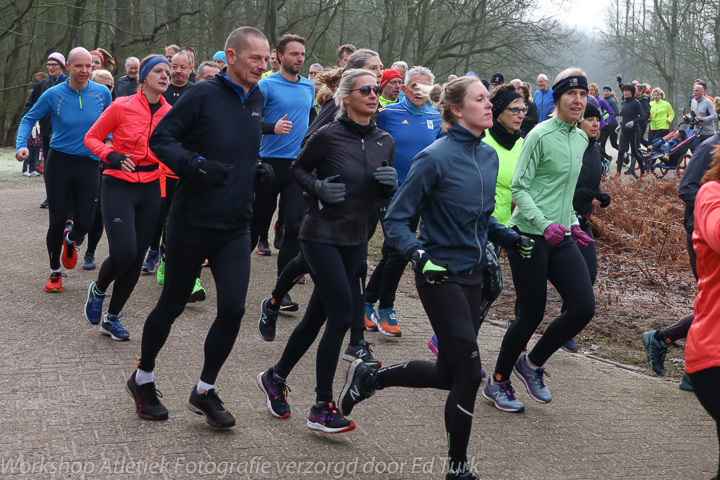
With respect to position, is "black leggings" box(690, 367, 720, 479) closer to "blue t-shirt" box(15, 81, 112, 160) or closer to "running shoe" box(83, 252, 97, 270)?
"blue t-shirt" box(15, 81, 112, 160)

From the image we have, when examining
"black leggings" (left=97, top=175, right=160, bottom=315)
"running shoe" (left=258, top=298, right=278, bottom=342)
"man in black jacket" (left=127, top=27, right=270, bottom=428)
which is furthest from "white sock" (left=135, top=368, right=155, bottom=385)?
"running shoe" (left=258, top=298, right=278, bottom=342)

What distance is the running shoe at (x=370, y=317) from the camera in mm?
6867

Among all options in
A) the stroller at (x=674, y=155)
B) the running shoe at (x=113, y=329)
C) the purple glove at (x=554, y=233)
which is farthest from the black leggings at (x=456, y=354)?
the stroller at (x=674, y=155)

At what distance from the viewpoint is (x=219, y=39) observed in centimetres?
2675

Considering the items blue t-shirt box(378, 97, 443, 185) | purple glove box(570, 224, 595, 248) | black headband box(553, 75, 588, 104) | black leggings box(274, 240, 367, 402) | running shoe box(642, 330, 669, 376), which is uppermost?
black headband box(553, 75, 588, 104)

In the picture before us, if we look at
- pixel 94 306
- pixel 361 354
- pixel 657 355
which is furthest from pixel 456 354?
pixel 94 306

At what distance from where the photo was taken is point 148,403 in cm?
449

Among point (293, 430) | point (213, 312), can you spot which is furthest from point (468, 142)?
point (213, 312)

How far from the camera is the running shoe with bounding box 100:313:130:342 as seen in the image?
20.0ft

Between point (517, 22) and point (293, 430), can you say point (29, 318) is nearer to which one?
point (293, 430)

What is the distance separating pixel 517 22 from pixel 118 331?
23.7 m

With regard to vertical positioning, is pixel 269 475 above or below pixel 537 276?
below

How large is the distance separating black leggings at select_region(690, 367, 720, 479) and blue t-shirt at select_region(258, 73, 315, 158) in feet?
16.0

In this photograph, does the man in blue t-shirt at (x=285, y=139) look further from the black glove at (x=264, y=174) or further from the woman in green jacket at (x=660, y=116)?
the woman in green jacket at (x=660, y=116)
